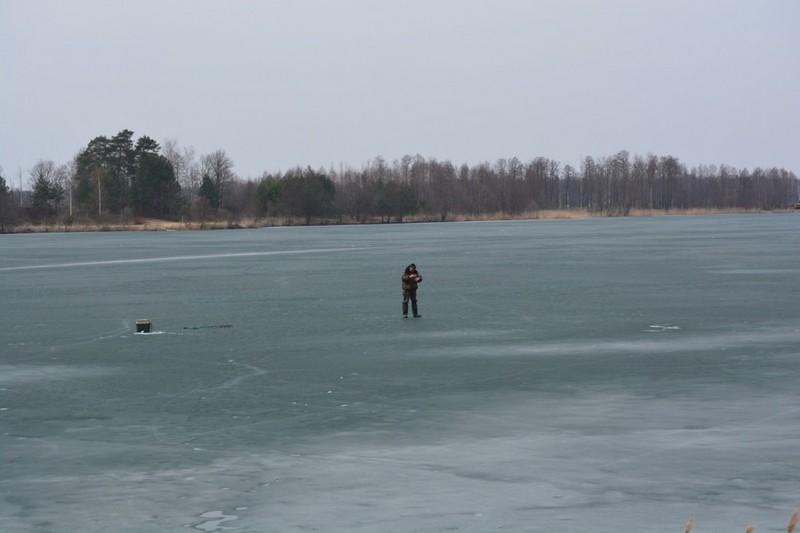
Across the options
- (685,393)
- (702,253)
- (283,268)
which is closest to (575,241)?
(702,253)

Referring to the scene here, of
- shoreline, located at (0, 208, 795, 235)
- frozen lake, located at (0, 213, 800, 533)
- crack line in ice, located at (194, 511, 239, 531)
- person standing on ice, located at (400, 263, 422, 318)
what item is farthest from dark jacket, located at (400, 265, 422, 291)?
shoreline, located at (0, 208, 795, 235)

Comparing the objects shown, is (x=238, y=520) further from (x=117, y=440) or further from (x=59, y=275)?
(x=59, y=275)

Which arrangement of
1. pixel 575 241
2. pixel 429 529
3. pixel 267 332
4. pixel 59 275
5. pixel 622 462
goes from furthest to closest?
pixel 575 241 → pixel 59 275 → pixel 267 332 → pixel 622 462 → pixel 429 529

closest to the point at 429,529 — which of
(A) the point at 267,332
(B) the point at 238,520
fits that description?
(B) the point at 238,520

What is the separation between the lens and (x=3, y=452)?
1093cm

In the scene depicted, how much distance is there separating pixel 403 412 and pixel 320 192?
4271 inches

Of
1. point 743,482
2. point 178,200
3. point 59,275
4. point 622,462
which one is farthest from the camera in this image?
point 178,200

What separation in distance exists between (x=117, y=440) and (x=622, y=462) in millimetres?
5189

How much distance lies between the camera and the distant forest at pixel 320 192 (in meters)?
114

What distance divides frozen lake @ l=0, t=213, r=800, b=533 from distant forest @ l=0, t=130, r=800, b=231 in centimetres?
8873

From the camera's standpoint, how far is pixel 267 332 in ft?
67.5

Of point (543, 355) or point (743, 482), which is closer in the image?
point (743, 482)

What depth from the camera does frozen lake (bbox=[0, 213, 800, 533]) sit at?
29.0 ft

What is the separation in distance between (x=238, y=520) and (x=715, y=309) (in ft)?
56.7
